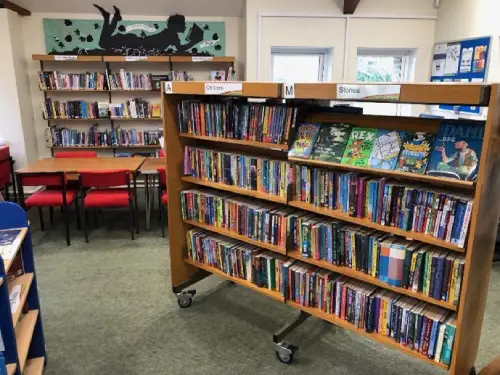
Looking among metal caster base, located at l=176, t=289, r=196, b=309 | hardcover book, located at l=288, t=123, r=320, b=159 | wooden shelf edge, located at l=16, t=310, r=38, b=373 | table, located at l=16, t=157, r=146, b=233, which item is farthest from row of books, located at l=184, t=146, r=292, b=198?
table, located at l=16, t=157, r=146, b=233

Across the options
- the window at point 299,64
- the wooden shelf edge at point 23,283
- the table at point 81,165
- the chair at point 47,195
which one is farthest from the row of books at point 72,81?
the wooden shelf edge at point 23,283

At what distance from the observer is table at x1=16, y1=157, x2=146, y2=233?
4109mm

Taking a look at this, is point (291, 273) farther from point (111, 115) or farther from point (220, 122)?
point (111, 115)

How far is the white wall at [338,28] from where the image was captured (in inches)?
214

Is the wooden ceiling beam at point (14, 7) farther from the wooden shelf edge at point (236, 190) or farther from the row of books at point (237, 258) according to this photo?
the row of books at point (237, 258)

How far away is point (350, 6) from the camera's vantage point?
5.28m

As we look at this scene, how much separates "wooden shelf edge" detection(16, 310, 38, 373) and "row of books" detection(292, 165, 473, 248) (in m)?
1.57

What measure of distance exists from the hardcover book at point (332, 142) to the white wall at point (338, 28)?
3670 millimetres

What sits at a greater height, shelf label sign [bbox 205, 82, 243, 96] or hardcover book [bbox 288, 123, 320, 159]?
shelf label sign [bbox 205, 82, 243, 96]

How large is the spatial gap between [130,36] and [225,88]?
4.25m

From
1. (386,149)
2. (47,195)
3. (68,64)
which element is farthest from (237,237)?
(68,64)

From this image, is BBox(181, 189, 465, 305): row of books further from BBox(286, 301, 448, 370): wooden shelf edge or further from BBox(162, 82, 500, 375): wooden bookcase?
BBox(286, 301, 448, 370): wooden shelf edge

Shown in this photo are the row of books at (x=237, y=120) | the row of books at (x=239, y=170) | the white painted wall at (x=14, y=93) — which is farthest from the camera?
the white painted wall at (x=14, y=93)

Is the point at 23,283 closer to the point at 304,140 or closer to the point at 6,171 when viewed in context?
the point at 304,140
